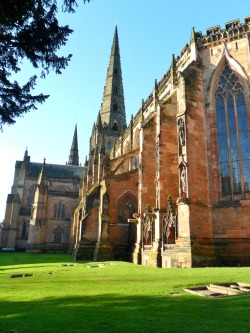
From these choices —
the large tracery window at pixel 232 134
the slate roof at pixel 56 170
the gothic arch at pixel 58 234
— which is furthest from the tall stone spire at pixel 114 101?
the large tracery window at pixel 232 134

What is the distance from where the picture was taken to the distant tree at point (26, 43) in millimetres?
6520

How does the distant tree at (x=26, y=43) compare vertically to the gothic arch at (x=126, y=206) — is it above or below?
above

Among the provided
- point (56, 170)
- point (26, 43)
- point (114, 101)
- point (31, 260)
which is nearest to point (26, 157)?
point (56, 170)

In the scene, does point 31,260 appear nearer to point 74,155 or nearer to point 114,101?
point 114,101

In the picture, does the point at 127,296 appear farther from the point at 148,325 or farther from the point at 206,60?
the point at 206,60

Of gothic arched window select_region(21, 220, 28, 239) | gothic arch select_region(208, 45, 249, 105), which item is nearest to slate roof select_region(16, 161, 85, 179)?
gothic arched window select_region(21, 220, 28, 239)

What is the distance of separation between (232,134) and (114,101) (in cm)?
4046

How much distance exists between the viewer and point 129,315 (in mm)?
4105

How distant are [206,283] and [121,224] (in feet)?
51.4

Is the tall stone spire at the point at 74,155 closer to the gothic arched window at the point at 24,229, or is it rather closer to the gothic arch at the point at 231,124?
the gothic arched window at the point at 24,229

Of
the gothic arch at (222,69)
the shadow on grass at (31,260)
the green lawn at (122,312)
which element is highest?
the gothic arch at (222,69)

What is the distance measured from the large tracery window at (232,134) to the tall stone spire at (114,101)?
3429 centimetres

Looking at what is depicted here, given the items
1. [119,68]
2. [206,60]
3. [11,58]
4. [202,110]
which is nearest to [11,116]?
[11,58]

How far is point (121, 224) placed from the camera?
73.7ft
